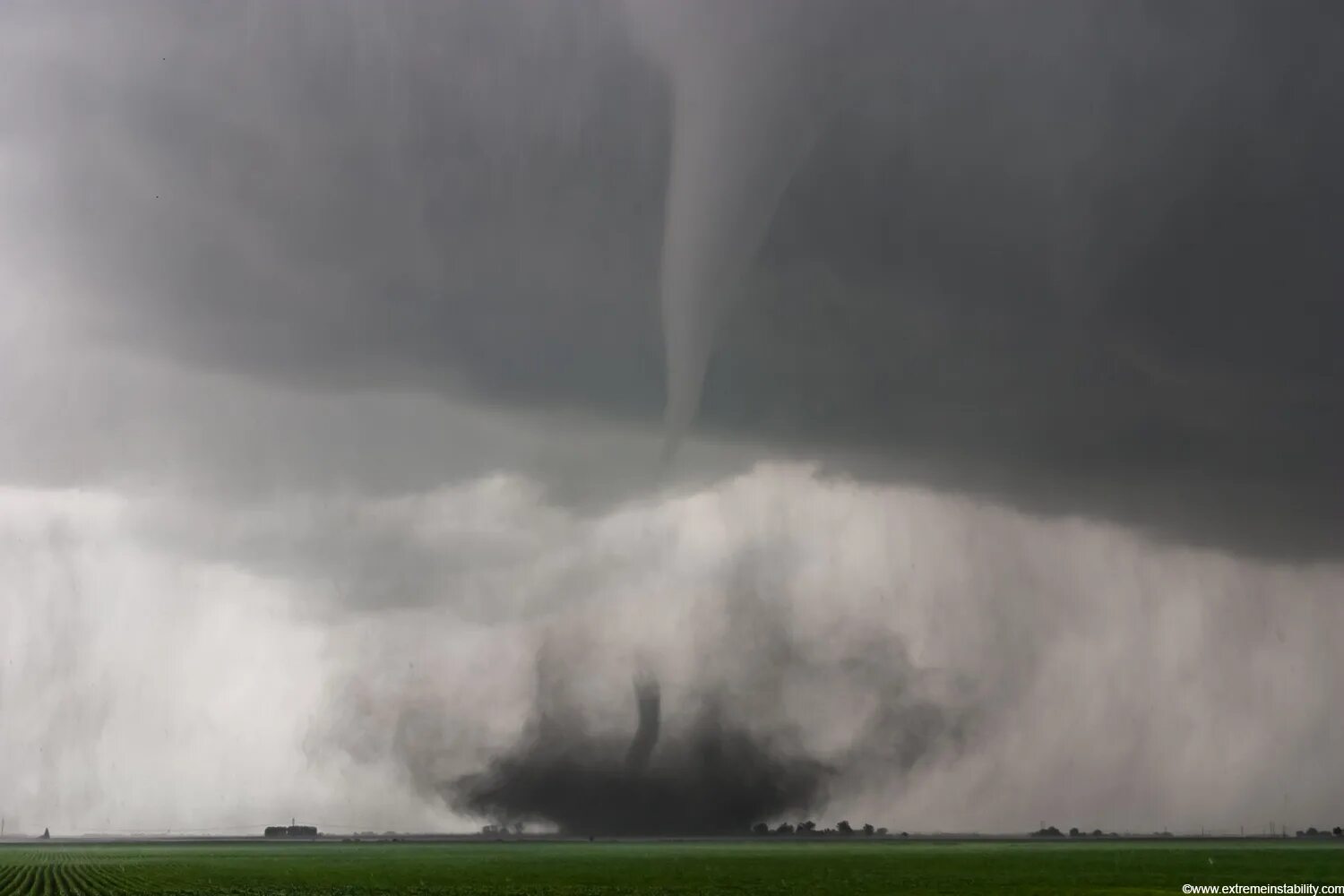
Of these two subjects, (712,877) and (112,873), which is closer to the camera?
(712,877)

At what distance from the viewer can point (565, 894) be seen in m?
107

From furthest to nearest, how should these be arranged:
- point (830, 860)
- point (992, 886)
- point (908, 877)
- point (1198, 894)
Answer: point (830, 860) → point (908, 877) → point (992, 886) → point (1198, 894)

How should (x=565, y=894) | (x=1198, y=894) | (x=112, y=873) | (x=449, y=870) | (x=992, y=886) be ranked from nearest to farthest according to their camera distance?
(x=1198, y=894) < (x=565, y=894) < (x=992, y=886) < (x=112, y=873) < (x=449, y=870)

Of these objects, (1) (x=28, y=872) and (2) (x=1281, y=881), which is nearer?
(2) (x=1281, y=881)

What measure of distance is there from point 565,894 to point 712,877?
34074mm

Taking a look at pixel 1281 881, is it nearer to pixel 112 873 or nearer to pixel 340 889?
pixel 340 889

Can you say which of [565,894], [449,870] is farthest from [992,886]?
[449,870]

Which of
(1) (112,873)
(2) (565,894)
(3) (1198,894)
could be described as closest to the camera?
(3) (1198,894)

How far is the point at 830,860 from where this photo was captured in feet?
618

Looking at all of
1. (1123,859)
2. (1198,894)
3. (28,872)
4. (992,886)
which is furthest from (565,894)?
(1123,859)

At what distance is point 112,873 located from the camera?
493ft

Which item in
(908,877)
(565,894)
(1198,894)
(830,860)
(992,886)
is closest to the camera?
(1198,894)

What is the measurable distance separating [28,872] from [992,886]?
121 metres

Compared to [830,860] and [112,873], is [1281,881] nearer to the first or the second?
[830,860]
